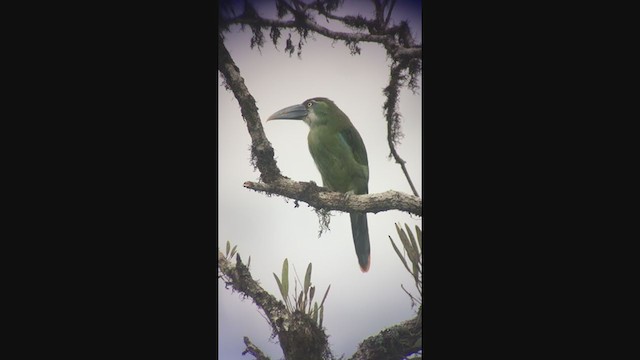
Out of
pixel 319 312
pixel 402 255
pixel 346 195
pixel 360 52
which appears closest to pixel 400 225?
pixel 402 255

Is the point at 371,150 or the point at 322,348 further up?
the point at 371,150

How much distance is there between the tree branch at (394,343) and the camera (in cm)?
235

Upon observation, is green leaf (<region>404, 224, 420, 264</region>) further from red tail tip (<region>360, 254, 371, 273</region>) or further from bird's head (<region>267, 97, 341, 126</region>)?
bird's head (<region>267, 97, 341, 126</region>)

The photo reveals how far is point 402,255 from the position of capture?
2377 mm

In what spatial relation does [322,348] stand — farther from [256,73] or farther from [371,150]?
[256,73]

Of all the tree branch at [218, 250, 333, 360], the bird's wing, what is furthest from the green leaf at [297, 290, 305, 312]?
the bird's wing

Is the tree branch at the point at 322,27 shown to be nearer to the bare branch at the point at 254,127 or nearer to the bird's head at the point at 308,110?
the bare branch at the point at 254,127

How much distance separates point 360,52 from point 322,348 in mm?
1297

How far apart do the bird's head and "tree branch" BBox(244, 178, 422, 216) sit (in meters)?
0.27

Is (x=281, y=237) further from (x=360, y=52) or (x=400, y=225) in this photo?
(x=360, y=52)

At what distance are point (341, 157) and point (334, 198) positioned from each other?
0.18 metres

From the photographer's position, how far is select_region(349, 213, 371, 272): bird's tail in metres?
2.34

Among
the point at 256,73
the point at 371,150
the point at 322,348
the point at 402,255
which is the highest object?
the point at 256,73

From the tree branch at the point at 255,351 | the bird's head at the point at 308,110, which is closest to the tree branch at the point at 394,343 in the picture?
the tree branch at the point at 255,351
